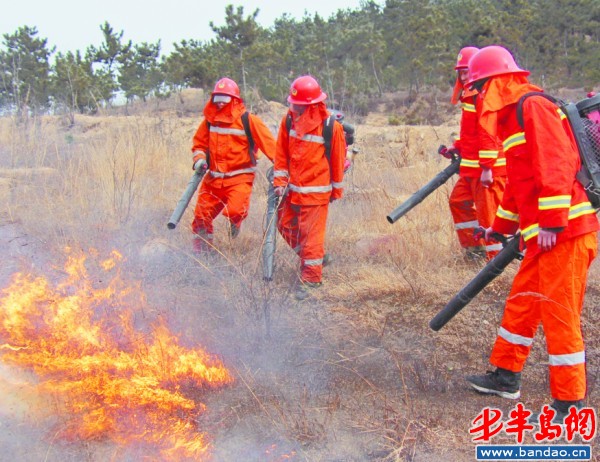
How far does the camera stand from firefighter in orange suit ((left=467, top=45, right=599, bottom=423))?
8.28ft

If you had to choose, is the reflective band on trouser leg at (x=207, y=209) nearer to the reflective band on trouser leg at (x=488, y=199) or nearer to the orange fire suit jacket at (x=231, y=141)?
the orange fire suit jacket at (x=231, y=141)

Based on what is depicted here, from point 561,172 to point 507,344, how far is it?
1.00 m

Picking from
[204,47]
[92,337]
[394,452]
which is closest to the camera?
[394,452]

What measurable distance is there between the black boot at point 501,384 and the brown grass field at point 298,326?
0.07 m

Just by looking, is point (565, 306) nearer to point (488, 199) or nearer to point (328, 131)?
point (488, 199)

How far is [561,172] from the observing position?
8.20 ft

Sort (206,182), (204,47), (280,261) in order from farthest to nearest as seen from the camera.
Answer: (204,47) < (206,182) < (280,261)

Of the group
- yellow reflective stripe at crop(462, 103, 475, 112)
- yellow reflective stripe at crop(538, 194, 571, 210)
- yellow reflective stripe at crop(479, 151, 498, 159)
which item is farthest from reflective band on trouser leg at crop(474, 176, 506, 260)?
yellow reflective stripe at crop(538, 194, 571, 210)

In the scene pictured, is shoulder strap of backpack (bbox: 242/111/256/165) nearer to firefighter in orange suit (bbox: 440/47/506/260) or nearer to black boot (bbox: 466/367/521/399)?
firefighter in orange suit (bbox: 440/47/506/260)

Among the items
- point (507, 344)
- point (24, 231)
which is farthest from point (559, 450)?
point (24, 231)

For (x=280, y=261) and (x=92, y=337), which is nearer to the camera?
(x=92, y=337)

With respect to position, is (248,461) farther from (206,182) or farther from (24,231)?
(24,231)

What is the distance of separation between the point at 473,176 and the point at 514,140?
6.13 ft

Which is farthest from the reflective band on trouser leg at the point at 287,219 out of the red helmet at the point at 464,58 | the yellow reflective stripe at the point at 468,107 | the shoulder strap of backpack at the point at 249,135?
the red helmet at the point at 464,58
